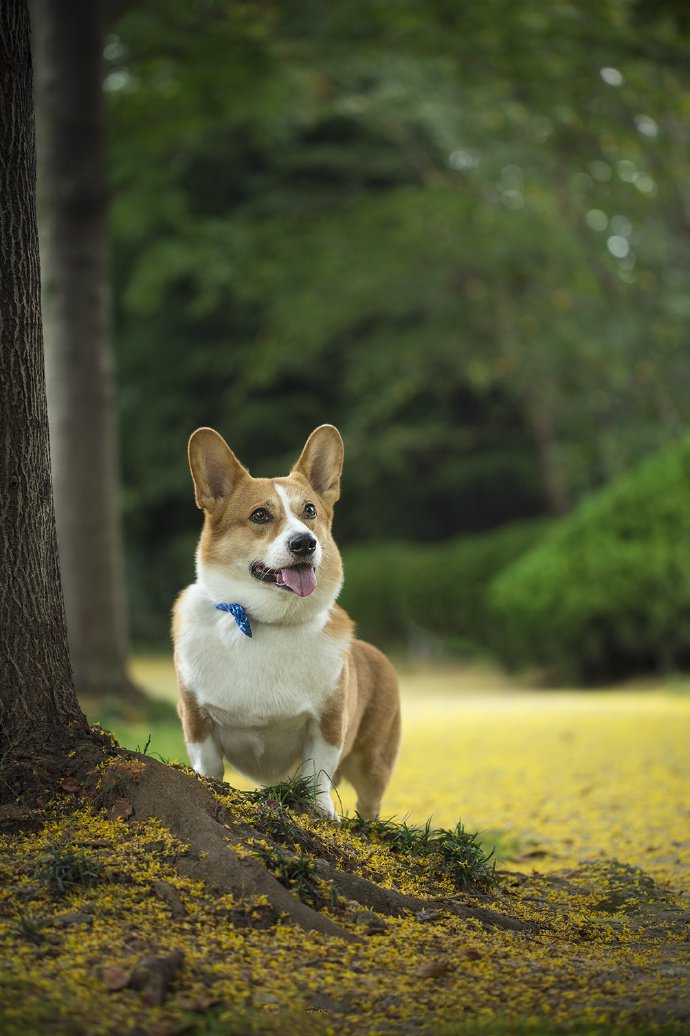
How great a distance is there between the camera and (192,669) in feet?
13.8

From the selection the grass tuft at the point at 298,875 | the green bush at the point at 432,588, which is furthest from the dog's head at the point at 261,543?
the green bush at the point at 432,588

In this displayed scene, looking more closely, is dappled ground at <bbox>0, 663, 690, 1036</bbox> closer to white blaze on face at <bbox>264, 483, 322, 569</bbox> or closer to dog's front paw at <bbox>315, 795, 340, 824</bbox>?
dog's front paw at <bbox>315, 795, 340, 824</bbox>

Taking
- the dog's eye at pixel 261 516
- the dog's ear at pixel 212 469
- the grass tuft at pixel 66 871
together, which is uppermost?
the dog's ear at pixel 212 469

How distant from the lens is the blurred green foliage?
477 inches

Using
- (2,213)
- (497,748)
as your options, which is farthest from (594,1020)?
(497,748)

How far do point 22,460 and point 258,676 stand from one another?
3.60 ft

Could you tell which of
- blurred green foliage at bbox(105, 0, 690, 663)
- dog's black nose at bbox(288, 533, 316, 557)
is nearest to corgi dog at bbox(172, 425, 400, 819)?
dog's black nose at bbox(288, 533, 316, 557)

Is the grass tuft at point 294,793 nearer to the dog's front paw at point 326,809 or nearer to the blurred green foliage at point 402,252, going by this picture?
the dog's front paw at point 326,809

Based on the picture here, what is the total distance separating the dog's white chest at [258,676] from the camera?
4.11 m

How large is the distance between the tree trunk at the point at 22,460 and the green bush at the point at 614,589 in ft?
30.2

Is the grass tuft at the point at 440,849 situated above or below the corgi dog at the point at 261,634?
below

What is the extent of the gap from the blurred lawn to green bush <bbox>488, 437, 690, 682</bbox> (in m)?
0.96

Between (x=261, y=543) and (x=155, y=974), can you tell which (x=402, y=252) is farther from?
(x=155, y=974)

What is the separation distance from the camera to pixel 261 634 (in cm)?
420
